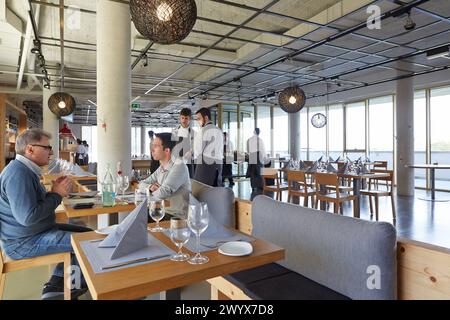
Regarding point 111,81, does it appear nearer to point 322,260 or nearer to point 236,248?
point 236,248

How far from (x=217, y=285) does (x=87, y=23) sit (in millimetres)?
6117

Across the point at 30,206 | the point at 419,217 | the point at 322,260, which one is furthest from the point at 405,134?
the point at 30,206

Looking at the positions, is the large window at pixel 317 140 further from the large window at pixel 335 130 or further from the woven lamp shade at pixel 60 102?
the woven lamp shade at pixel 60 102

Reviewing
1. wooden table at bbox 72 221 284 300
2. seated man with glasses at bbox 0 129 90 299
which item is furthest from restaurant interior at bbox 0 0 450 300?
seated man with glasses at bbox 0 129 90 299

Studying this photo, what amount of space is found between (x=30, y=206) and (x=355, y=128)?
12.4 meters

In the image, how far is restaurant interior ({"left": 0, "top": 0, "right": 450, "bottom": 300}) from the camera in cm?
150

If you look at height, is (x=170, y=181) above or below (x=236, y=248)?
above

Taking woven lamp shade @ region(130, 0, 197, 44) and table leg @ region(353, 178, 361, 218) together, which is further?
table leg @ region(353, 178, 361, 218)

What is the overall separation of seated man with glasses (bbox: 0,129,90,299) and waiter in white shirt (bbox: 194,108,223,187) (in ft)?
6.53

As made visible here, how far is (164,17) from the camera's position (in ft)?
7.52

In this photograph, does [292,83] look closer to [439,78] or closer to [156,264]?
[439,78]

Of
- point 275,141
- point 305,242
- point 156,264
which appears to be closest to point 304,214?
point 305,242

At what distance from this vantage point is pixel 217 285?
6.81ft

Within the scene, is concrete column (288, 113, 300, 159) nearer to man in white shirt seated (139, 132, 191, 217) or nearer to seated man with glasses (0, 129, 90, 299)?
man in white shirt seated (139, 132, 191, 217)
